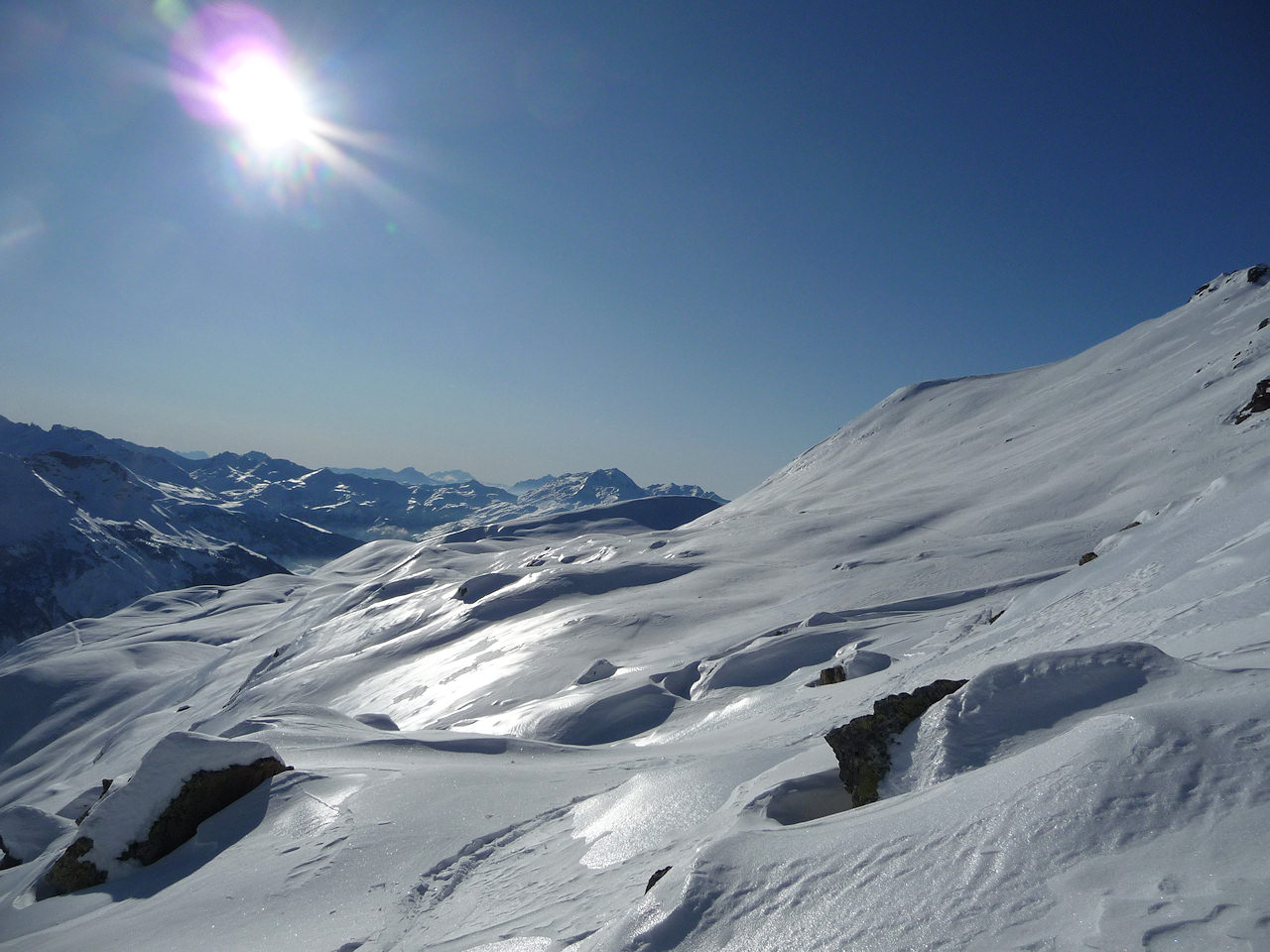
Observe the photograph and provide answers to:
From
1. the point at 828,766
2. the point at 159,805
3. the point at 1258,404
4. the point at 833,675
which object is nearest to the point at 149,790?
the point at 159,805

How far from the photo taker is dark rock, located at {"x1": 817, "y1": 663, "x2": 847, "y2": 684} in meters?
12.8

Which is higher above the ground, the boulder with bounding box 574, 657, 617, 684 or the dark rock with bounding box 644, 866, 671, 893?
the boulder with bounding box 574, 657, 617, 684

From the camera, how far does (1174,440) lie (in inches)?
996

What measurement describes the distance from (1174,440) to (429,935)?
1174 inches

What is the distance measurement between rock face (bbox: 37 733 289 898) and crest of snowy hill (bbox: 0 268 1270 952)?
239 mm

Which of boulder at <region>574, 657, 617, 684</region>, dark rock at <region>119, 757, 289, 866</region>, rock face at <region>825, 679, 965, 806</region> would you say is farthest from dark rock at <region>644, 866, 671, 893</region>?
boulder at <region>574, 657, 617, 684</region>

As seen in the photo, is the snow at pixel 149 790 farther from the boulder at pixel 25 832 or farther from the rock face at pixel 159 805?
the boulder at pixel 25 832

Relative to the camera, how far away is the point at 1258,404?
912 inches

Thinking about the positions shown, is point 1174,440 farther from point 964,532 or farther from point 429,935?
point 429,935

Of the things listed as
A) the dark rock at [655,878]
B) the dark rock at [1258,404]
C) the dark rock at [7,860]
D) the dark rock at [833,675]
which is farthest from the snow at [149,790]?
the dark rock at [1258,404]

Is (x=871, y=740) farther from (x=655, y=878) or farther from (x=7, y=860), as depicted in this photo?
(x=7, y=860)

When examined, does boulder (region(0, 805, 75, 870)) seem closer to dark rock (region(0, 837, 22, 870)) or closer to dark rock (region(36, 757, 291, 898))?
dark rock (region(0, 837, 22, 870))

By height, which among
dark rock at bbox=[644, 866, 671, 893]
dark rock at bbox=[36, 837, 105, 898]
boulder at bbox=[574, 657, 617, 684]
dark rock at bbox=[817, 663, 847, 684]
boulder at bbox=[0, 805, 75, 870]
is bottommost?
dark rock at bbox=[817, 663, 847, 684]

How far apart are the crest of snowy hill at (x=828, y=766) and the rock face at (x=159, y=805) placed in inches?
9.4
